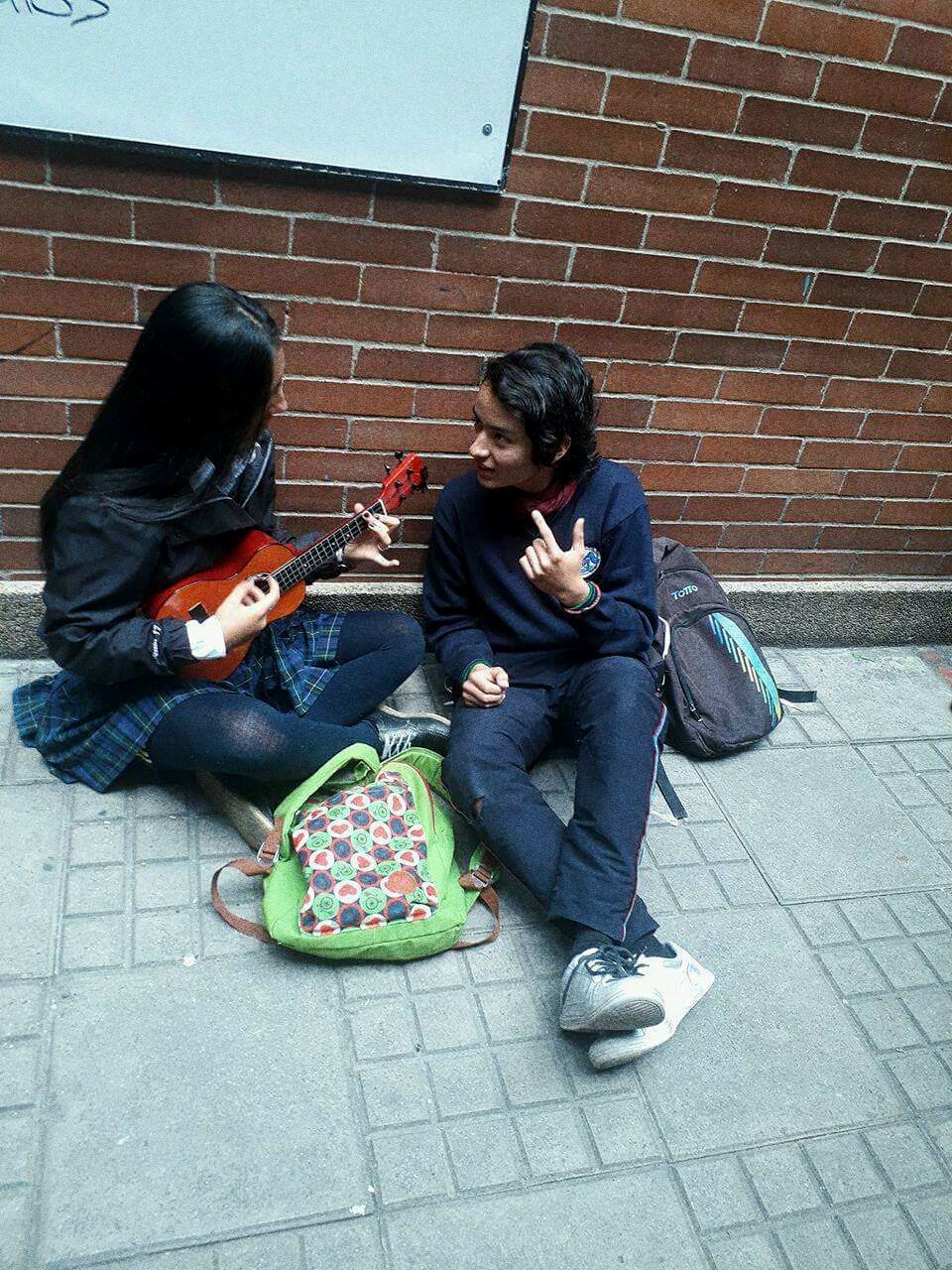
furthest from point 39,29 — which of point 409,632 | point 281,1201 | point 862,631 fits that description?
point 862,631

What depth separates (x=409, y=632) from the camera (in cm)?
272

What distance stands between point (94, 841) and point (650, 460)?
1976 millimetres

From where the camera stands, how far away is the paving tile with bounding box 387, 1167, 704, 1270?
5.61 ft

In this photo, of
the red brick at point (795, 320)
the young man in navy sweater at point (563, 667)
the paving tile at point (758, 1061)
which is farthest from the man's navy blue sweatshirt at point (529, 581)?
the paving tile at point (758, 1061)

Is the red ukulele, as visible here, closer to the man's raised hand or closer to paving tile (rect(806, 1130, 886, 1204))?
the man's raised hand

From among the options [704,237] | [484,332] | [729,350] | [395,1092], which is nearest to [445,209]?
[484,332]

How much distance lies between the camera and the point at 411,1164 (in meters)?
1.83

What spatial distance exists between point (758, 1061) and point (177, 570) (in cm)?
172

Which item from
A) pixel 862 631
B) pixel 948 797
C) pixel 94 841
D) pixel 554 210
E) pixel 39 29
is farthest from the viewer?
pixel 862 631

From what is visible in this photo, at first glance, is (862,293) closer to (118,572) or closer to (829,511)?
(829,511)

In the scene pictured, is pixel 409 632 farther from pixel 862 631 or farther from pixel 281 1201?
pixel 862 631

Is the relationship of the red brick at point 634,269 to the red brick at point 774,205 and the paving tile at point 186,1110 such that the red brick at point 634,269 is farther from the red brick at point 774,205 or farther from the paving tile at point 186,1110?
the paving tile at point 186,1110

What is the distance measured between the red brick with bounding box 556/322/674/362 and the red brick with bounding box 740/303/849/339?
0.86 feet

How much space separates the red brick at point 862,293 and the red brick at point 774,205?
0.18m
